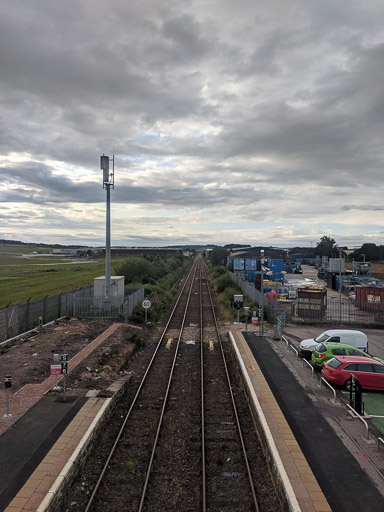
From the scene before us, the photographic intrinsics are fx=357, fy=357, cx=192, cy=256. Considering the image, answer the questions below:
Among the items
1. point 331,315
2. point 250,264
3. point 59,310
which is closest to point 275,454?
point 59,310

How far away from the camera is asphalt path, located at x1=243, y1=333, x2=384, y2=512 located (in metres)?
7.46

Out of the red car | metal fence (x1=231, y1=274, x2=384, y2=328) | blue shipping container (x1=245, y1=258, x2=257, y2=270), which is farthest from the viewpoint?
blue shipping container (x1=245, y1=258, x2=257, y2=270)

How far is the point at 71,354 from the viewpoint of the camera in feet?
58.8

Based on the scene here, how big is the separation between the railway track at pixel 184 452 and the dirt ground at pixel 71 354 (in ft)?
6.22

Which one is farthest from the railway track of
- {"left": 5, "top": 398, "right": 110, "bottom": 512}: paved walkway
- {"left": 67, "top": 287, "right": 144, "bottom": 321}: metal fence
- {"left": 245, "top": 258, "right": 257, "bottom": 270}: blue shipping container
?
{"left": 245, "top": 258, "right": 257, "bottom": 270}: blue shipping container

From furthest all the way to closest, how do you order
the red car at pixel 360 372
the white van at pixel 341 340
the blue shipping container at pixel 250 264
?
the blue shipping container at pixel 250 264 < the white van at pixel 341 340 < the red car at pixel 360 372

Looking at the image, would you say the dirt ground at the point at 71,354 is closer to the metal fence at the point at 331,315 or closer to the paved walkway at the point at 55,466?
the paved walkway at the point at 55,466

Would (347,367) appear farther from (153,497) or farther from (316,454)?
(153,497)

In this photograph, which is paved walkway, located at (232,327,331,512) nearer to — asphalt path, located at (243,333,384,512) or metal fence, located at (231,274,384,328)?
asphalt path, located at (243,333,384,512)

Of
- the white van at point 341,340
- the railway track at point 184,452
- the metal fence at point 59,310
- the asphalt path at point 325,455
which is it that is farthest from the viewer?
the metal fence at point 59,310

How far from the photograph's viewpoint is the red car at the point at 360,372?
527 inches

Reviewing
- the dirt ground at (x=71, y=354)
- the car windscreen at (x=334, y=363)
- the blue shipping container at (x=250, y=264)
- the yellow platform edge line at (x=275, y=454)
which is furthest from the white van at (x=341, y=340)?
the blue shipping container at (x=250, y=264)

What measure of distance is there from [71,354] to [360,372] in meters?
13.2

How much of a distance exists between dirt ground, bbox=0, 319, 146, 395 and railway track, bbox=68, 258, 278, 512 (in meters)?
1.90
